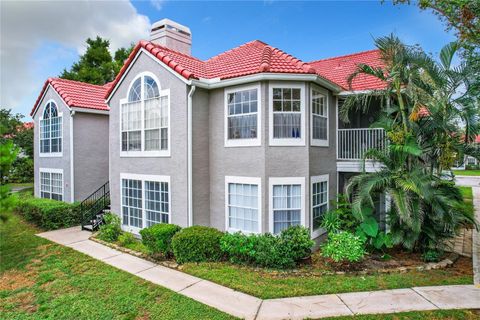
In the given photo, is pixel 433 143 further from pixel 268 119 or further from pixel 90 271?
pixel 90 271

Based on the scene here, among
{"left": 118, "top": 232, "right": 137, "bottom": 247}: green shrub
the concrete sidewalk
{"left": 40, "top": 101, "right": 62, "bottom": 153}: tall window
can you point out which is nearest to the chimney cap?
{"left": 40, "top": 101, "right": 62, "bottom": 153}: tall window

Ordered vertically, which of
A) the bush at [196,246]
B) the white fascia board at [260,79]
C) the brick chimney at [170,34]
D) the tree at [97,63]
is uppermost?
the tree at [97,63]

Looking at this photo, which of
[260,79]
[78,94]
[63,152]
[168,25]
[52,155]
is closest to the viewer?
[260,79]

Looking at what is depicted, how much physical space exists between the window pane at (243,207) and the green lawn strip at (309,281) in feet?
5.99

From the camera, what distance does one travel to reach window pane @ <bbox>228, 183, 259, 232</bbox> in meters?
9.70

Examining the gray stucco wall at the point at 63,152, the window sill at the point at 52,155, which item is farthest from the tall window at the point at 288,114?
the window sill at the point at 52,155

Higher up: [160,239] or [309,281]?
[160,239]

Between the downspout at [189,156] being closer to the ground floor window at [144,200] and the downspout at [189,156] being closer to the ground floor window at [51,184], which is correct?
the ground floor window at [144,200]

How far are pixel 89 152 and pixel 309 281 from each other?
1423 centimetres

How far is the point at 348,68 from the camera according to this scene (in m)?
14.2

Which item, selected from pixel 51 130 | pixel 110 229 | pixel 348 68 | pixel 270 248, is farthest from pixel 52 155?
pixel 348 68

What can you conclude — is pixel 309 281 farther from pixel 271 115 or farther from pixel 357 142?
pixel 357 142

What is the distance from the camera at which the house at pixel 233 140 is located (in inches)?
376

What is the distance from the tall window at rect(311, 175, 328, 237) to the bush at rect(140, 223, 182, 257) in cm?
517
